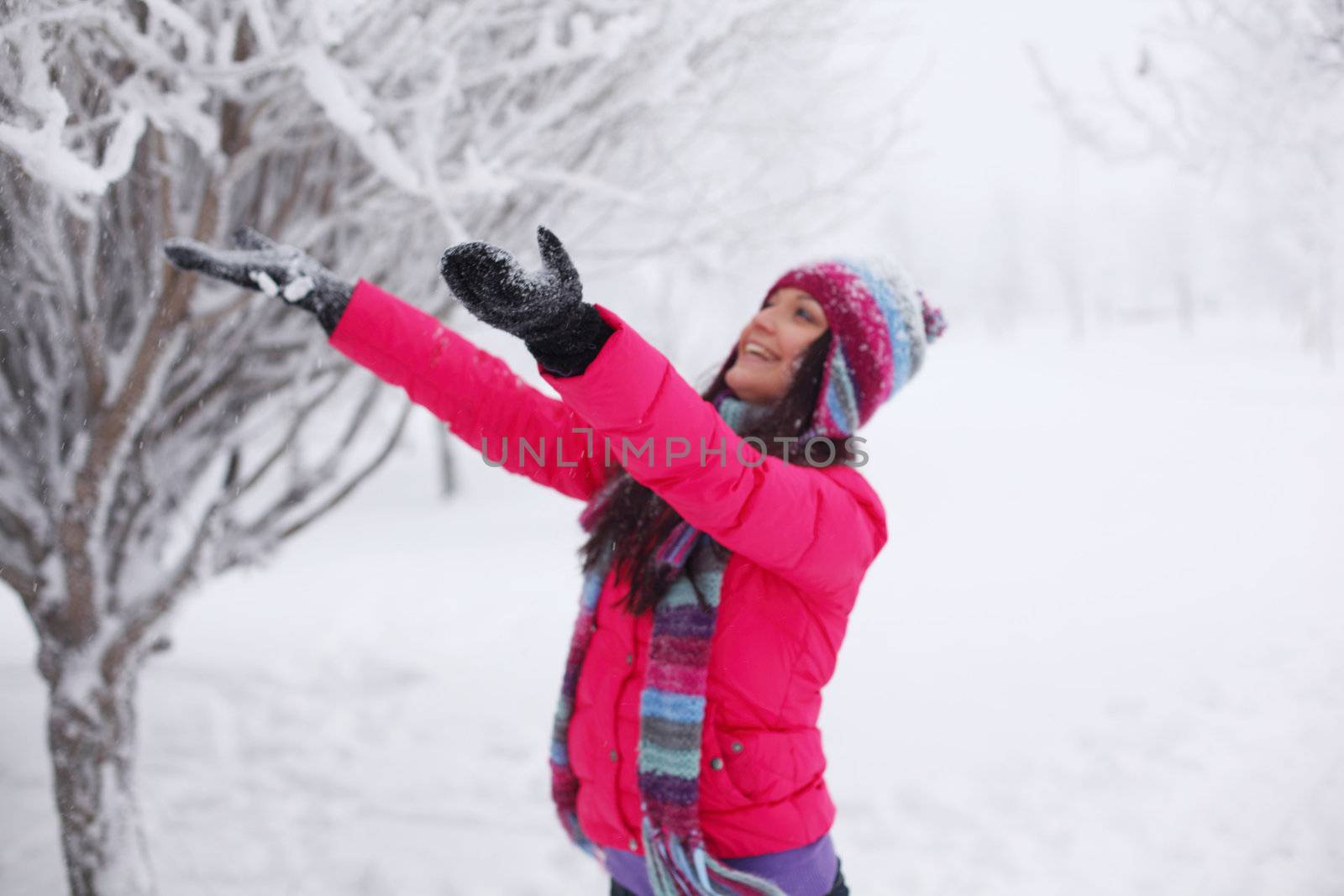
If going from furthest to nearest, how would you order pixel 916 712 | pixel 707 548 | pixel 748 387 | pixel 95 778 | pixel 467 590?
pixel 467 590 → pixel 916 712 → pixel 95 778 → pixel 748 387 → pixel 707 548

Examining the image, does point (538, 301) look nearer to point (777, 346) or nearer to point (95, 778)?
point (777, 346)

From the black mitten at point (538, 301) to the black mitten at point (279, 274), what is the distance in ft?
2.55

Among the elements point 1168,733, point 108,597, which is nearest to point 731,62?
point 108,597

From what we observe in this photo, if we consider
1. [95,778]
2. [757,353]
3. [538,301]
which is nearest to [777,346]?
[757,353]

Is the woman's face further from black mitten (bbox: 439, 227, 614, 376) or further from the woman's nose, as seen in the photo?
black mitten (bbox: 439, 227, 614, 376)

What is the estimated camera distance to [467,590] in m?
6.26

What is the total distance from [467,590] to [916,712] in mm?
3793

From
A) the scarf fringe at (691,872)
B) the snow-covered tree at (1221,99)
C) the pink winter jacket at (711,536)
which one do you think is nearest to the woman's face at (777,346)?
the pink winter jacket at (711,536)

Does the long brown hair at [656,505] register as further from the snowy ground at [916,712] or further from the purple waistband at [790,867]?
the snowy ground at [916,712]

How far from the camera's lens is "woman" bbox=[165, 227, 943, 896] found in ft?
3.70

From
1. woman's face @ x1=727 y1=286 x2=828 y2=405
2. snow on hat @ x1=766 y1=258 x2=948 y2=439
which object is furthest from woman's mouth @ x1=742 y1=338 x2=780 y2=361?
snow on hat @ x1=766 y1=258 x2=948 y2=439

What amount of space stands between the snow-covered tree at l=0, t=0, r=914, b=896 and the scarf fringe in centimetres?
130

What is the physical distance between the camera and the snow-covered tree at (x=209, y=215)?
63.6 inches

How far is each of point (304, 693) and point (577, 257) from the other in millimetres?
2956
